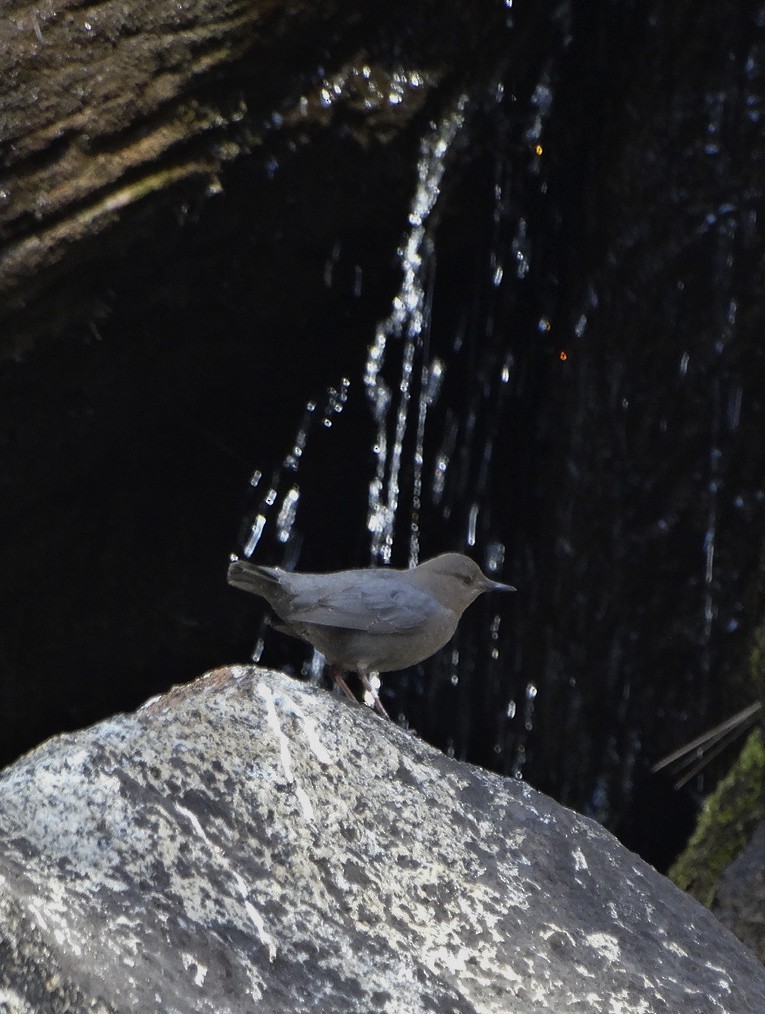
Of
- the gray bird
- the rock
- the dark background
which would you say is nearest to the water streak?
the dark background

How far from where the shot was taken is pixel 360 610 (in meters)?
3.69

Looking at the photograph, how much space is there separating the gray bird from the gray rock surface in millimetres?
942

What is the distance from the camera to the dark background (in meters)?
5.36

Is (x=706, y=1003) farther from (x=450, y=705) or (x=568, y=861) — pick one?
(x=450, y=705)

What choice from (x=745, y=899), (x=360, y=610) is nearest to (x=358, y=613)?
(x=360, y=610)

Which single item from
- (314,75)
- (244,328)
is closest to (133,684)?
(244,328)

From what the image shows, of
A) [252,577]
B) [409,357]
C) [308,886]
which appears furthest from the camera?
[409,357]

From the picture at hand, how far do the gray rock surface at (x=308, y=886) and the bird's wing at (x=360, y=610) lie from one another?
93 centimetres

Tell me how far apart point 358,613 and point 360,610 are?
1 cm

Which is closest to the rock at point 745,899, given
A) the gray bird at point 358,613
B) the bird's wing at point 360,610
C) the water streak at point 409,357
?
the gray bird at point 358,613

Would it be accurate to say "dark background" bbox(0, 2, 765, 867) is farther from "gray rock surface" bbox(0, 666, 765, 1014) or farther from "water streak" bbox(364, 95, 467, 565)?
"gray rock surface" bbox(0, 666, 765, 1014)

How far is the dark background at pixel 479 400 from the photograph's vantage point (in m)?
5.36

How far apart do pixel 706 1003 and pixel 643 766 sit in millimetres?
4359

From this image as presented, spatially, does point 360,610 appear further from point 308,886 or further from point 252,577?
point 308,886
